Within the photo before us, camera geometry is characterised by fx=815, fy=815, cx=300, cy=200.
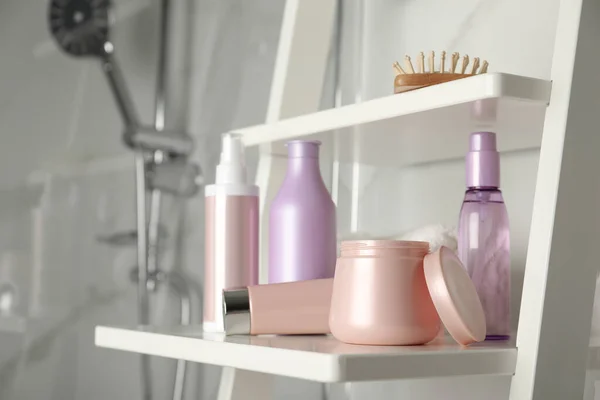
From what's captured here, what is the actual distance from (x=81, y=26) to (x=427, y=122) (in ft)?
2.06

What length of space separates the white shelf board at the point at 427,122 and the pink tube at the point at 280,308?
12 cm

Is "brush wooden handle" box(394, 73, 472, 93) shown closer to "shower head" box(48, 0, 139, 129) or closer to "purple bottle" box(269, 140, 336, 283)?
"purple bottle" box(269, 140, 336, 283)

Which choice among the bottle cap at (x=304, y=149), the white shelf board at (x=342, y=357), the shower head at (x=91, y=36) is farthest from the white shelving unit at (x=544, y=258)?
the shower head at (x=91, y=36)

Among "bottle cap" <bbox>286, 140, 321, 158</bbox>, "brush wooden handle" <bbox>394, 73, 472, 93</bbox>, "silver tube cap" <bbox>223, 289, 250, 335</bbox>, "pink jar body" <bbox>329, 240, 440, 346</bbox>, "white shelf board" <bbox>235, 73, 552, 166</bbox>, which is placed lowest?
"silver tube cap" <bbox>223, 289, 250, 335</bbox>

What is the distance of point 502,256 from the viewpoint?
21.3 inches

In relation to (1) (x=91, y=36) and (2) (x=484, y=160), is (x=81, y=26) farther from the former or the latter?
(2) (x=484, y=160)

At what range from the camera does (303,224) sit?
0.61 metres

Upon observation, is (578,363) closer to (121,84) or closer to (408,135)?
(408,135)

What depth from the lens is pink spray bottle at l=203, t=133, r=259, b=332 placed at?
0.62 meters

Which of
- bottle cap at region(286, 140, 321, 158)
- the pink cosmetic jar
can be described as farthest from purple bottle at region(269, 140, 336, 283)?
the pink cosmetic jar

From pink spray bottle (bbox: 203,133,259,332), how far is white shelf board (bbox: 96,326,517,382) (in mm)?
58

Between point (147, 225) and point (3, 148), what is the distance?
8.0 inches

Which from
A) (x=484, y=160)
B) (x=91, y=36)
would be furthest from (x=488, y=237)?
(x=91, y=36)

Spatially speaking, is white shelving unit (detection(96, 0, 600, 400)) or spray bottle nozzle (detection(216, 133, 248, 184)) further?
spray bottle nozzle (detection(216, 133, 248, 184))
